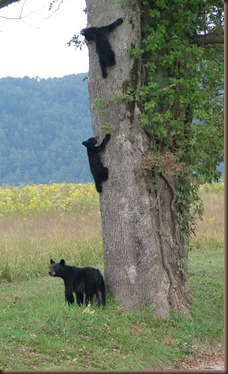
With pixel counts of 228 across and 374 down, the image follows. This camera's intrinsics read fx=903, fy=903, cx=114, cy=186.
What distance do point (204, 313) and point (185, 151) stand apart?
7.73ft

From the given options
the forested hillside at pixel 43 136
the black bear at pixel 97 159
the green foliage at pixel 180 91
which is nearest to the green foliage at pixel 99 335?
the green foliage at pixel 180 91

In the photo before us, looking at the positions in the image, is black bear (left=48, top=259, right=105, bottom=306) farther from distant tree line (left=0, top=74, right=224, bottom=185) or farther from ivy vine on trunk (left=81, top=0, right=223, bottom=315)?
distant tree line (left=0, top=74, right=224, bottom=185)

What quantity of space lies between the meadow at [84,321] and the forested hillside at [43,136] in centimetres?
2963

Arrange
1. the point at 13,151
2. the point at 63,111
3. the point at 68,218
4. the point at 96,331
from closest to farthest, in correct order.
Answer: the point at 96,331 < the point at 68,218 < the point at 13,151 < the point at 63,111

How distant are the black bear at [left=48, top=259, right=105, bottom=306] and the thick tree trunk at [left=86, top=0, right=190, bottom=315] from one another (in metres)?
0.44

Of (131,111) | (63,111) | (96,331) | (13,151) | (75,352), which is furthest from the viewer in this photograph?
(63,111)

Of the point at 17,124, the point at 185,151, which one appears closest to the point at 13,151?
the point at 17,124

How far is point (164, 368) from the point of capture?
35.3ft

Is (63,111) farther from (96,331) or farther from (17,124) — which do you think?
(96,331)

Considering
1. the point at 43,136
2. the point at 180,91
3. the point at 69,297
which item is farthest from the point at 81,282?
the point at 43,136

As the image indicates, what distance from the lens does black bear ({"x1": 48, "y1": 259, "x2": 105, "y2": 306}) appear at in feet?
39.7

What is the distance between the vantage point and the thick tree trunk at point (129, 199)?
12.3 meters

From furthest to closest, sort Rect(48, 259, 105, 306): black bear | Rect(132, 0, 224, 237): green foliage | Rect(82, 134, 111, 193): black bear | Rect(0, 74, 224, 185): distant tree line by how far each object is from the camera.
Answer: Rect(0, 74, 224, 185): distant tree line → Rect(82, 134, 111, 193): black bear → Rect(132, 0, 224, 237): green foliage → Rect(48, 259, 105, 306): black bear

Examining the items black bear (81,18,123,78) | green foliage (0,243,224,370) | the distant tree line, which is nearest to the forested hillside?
the distant tree line
